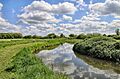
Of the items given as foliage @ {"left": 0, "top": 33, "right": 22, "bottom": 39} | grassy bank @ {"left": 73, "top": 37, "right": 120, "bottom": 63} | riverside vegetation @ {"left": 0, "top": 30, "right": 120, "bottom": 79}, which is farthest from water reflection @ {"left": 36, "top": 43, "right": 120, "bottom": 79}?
foliage @ {"left": 0, "top": 33, "right": 22, "bottom": 39}

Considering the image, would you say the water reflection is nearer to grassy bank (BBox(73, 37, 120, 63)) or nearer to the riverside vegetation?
grassy bank (BBox(73, 37, 120, 63))

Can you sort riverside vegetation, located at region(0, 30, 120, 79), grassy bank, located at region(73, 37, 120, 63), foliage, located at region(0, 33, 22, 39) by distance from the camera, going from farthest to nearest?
1. foliage, located at region(0, 33, 22, 39)
2. grassy bank, located at region(73, 37, 120, 63)
3. riverside vegetation, located at region(0, 30, 120, 79)

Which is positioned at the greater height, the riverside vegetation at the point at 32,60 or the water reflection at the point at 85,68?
the riverside vegetation at the point at 32,60

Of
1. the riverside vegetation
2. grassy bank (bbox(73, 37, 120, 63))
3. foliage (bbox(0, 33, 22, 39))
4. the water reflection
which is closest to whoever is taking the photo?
the riverside vegetation

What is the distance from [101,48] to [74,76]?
17.4m

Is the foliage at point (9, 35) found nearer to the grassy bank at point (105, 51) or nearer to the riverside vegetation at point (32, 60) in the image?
the riverside vegetation at point (32, 60)

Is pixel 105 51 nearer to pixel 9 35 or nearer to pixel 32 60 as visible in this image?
pixel 32 60

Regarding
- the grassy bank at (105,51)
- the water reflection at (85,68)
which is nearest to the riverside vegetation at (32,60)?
the grassy bank at (105,51)

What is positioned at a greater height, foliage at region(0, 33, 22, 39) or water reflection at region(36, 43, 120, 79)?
foliage at region(0, 33, 22, 39)

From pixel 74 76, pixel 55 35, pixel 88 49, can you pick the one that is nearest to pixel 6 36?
pixel 55 35

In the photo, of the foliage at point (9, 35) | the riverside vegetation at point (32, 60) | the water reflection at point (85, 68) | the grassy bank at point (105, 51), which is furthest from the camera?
the foliage at point (9, 35)

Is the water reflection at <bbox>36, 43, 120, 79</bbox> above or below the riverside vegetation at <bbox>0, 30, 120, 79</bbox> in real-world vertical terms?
below

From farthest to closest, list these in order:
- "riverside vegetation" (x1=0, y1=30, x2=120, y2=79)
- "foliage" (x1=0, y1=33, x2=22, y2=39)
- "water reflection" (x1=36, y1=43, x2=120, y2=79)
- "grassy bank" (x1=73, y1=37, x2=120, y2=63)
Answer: "foliage" (x1=0, y1=33, x2=22, y2=39) < "grassy bank" (x1=73, y1=37, x2=120, y2=63) < "water reflection" (x1=36, y1=43, x2=120, y2=79) < "riverside vegetation" (x1=0, y1=30, x2=120, y2=79)

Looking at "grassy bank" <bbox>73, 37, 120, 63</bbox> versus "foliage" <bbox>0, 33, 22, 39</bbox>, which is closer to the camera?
"grassy bank" <bbox>73, 37, 120, 63</bbox>
